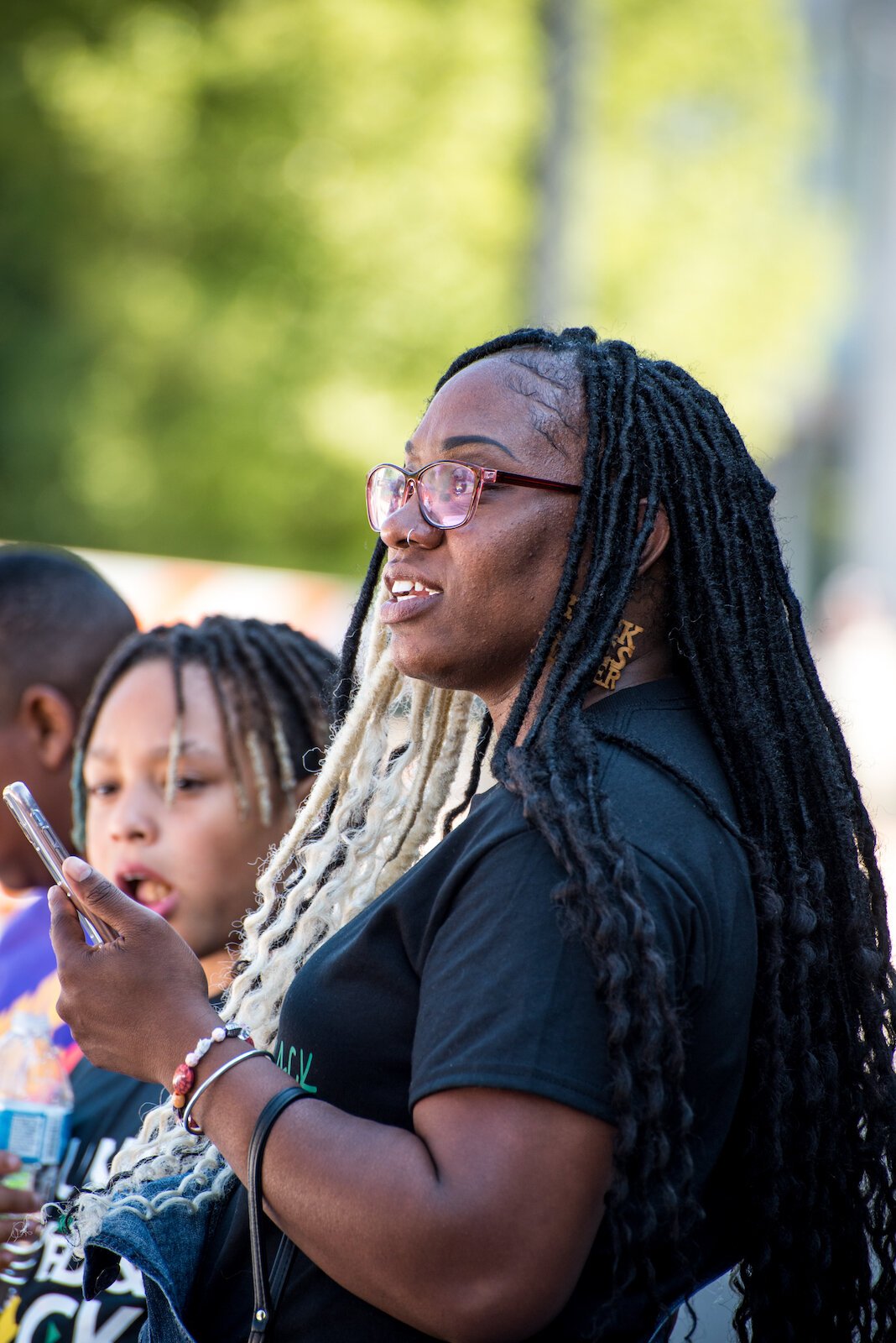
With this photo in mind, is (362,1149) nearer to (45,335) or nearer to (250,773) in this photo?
(250,773)

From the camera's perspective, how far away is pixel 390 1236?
1.58 meters

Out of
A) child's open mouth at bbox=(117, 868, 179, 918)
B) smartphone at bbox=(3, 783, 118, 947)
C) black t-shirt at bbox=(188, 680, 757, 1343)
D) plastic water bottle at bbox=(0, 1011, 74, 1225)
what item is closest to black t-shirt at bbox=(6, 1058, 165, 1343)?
plastic water bottle at bbox=(0, 1011, 74, 1225)

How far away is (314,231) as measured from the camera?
12203 mm

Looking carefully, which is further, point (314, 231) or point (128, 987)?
point (314, 231)

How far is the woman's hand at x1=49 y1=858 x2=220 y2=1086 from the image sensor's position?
183 centimetres

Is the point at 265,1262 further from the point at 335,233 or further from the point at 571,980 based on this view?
the point at 335,233

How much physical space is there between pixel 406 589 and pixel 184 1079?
735mm

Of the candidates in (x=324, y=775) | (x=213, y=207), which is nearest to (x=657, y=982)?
(x=324, y=775)

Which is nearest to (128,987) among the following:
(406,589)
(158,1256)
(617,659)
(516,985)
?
(158,1256)

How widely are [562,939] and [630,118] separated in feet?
43.4

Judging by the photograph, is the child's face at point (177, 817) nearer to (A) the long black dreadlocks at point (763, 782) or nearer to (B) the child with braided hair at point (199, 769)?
(B) the child with braided hair at point (199, 769)

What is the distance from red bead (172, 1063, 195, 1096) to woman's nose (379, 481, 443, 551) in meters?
0.77

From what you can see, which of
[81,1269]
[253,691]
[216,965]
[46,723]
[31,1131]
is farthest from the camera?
[46,723]

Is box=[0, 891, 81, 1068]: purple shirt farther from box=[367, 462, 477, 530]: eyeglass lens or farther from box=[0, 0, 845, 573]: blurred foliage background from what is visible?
box=[0, 0, 845, 573]: blurred foliage background
